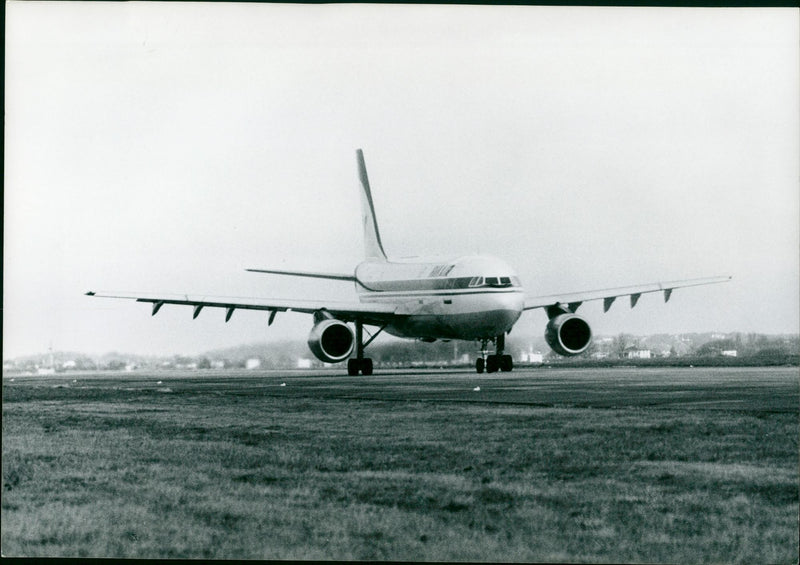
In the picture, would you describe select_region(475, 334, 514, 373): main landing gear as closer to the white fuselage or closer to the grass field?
the white fuselage

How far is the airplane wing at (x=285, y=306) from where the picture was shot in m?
29.1

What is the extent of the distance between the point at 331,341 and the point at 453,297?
440 cm

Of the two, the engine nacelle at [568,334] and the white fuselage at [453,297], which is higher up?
the white fuselage at [453,297]

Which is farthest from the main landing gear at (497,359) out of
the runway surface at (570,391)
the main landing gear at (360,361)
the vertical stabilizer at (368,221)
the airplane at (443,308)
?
the vertical stabilizer at (368,221)

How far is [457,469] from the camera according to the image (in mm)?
10484

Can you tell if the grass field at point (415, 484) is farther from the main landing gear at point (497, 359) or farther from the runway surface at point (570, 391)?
the main landing gear at point (497, 359)

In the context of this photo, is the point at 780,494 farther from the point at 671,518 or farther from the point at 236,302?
the point at 236,302

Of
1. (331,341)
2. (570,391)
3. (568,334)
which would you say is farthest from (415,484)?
(568,334)

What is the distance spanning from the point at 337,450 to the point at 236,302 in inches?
755

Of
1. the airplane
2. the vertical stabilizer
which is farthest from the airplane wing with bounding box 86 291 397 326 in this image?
the vertical stabilizer

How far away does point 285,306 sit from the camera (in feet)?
102

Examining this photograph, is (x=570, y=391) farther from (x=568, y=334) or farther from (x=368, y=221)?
(x=368, y=221)

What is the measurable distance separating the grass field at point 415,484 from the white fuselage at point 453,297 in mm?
14464

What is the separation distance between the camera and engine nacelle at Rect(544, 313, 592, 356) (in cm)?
3166
